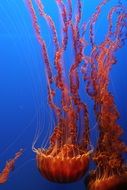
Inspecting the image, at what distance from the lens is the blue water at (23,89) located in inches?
154

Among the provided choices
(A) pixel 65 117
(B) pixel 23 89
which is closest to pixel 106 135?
(A) pixel 65 117

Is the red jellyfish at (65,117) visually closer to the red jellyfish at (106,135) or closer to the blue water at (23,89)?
the red jellyfish at (106,135)

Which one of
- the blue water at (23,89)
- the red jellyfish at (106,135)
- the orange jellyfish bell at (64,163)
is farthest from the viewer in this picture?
the blue water at (23,89)

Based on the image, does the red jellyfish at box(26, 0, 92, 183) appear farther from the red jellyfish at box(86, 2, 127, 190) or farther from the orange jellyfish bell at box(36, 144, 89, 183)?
the red jellyfish at box(86, 2, 127, 190)

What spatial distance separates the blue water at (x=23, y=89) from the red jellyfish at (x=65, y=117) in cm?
58

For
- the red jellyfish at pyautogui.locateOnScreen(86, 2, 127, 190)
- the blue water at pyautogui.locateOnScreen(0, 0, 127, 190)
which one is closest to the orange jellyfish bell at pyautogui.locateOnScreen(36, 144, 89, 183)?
the red jellyfish at pyautogui.locateOnScreen(86, 2, 127, 190)

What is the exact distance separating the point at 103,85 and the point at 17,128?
1270 mm

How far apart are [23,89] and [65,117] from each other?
Answer: 2.90 feet

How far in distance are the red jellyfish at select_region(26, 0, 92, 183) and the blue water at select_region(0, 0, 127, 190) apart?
0.58m

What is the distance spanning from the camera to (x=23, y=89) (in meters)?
4.02

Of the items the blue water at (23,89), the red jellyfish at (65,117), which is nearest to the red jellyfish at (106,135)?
the red jellyfish at (65,117)

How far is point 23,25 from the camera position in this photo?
388 centimetres

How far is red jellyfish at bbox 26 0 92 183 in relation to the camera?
3.14 metres

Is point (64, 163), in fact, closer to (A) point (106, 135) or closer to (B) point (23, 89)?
(A) point (106, 135)
